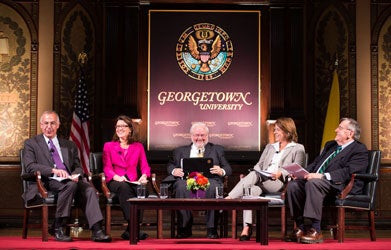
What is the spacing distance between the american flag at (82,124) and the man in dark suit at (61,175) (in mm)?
1654

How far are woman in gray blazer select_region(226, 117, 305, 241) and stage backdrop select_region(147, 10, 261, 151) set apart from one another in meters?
2.03

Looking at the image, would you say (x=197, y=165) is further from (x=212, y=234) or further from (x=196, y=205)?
(x=196, y=205)

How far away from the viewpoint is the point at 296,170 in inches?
298

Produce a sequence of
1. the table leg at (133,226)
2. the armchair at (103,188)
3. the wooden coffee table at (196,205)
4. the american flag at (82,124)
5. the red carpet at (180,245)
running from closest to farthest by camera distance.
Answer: the red carpet at (180,245), the wooden coffee table at (196,205), the table leg at (133,226), the armchair at (103,188), the american flag at (82,124)

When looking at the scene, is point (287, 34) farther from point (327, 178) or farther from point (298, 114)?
point (327, 178)

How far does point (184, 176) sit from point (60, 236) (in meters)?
1.51

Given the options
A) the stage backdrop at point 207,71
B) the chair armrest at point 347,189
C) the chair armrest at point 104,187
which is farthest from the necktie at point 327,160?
the stage backdrop at point 207,71

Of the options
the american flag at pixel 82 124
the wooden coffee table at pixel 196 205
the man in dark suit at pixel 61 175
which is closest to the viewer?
the wooden coffee table at pixel 196 205

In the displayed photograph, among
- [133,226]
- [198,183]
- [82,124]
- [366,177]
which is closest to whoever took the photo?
[133,226]

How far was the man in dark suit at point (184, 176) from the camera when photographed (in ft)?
25.7

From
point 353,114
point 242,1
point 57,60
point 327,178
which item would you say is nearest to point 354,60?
point 353,114

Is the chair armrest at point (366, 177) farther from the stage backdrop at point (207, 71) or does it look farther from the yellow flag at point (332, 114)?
the stage backdrop at point (207, 71)

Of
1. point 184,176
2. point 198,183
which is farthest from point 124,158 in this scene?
point 198,183

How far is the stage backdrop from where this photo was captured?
10.4 metres
